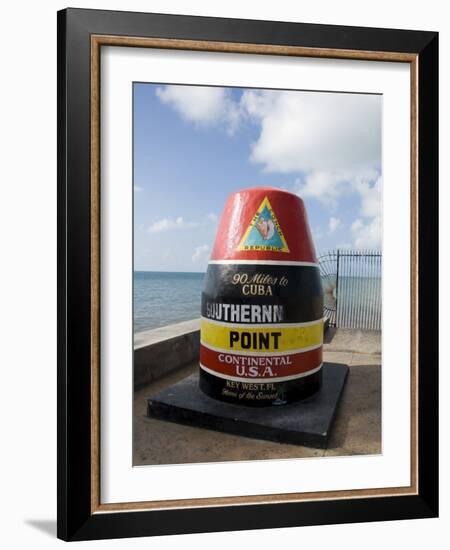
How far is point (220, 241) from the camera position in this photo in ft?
7.88

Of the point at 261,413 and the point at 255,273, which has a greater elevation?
the point at 255,273

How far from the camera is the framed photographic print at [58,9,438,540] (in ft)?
5.78

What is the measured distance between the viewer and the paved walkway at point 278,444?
6.21 feet

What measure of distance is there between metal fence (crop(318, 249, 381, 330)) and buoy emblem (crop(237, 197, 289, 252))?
10.5 inches

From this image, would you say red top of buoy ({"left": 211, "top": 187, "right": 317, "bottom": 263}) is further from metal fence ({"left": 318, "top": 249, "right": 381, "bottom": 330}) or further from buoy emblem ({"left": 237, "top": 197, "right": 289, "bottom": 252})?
Answer: metal fence ({"left": 318, "top": 249, "right": 381, "bottom": 330})

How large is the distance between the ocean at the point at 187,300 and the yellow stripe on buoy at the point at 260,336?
0.14 metres

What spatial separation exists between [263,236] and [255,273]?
0.22 meters

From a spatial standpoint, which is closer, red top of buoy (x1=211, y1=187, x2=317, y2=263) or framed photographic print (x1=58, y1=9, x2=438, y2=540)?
framed photographic print (x1=58, y1=9, x2=438, y2=540)

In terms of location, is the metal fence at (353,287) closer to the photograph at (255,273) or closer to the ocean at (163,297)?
the photograph at (255,273)

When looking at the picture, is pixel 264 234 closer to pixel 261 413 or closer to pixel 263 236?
pixel 263 236

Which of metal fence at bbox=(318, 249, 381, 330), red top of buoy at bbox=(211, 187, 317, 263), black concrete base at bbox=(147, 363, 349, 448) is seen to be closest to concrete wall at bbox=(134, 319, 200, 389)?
black concrete base at bbox=(147, 363, 349, 448)

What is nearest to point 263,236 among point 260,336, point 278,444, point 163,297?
point 260,336

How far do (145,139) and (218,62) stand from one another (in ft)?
1.49

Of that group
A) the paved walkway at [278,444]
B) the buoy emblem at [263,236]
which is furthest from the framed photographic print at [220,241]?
the buoy emblem at [263,236]
